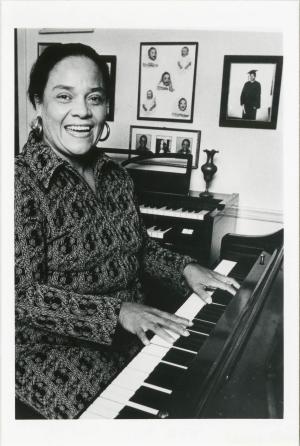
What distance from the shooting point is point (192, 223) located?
2299 mm

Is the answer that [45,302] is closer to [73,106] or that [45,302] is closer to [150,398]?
[150,398]

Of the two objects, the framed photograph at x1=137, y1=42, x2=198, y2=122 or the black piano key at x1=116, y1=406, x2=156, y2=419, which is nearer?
the black piano key at x1=116, y1=406, x2=156, y2=419

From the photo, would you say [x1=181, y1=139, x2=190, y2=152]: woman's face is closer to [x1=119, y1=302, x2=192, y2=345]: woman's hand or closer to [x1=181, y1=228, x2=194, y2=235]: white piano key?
[x1=181, y1=228, x2=194, y2=235]: white piano key

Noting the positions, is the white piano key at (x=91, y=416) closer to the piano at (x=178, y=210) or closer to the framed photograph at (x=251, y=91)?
the piano at (x=178, y=210)

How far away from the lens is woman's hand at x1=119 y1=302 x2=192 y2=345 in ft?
3.07

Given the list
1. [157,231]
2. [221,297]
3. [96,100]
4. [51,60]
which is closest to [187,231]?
[157,231]

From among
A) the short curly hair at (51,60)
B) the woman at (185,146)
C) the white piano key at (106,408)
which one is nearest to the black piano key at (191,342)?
the white piano key at (106,408)

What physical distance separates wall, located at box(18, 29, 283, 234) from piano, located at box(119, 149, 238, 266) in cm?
20

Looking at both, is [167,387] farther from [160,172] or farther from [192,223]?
[160,172]

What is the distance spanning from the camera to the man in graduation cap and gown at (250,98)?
8.98 ft

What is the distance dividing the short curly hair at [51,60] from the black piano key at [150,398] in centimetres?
81

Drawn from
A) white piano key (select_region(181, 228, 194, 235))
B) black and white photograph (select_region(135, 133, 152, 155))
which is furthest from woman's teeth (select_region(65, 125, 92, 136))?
black and white photograph (select_region(135, 133, 152, 155))

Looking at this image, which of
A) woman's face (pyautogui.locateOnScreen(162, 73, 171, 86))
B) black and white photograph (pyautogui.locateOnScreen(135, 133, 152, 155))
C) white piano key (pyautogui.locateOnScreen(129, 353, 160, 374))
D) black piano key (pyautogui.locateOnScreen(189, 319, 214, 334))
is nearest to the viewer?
white piano key (pyautogui.locateOnScreen(129, 353, 160, 374))
